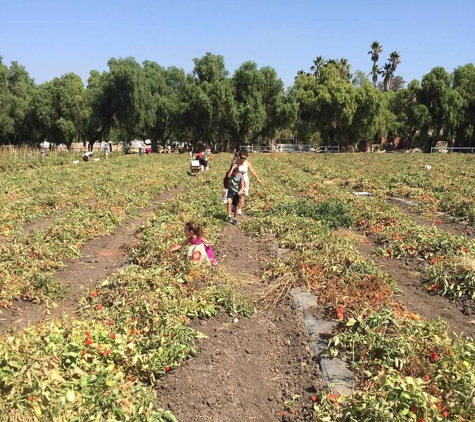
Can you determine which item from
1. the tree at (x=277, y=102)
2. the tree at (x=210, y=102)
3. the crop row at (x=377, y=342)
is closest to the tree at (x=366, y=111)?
the tree at (x=277, y=102)

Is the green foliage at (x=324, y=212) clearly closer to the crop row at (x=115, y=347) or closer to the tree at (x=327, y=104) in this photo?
the crop row at (x=115, y=347)

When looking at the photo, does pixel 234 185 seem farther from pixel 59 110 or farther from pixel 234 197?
pixel 59 110

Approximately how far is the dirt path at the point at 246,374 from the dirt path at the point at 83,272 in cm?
186

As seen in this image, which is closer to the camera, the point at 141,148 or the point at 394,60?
the point at 141,148

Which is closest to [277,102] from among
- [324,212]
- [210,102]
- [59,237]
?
[210,102]

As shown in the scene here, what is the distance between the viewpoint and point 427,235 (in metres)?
8.27

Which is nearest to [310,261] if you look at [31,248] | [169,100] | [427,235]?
[427,235]

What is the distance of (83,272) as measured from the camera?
7.11 m

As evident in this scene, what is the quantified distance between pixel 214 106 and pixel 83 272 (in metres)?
46.5

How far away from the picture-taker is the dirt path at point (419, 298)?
17.1 feet

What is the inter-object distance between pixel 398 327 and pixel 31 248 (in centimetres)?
594

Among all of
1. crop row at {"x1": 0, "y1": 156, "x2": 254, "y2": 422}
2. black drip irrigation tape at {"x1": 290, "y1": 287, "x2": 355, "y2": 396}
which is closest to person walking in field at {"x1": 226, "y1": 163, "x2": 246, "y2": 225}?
crop row at {"x1": 0, "y1": 156, "x2": 254, "y2": 422}

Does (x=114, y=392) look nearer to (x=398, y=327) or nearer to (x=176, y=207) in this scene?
(x=398, y=327)

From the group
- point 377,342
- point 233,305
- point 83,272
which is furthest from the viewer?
point 83,272
